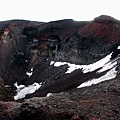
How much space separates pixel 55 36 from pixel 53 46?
10.7 feet

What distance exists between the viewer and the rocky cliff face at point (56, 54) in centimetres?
4094

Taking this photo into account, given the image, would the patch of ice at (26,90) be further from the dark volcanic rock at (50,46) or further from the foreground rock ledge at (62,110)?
the foreground rock ledge at (62,110)

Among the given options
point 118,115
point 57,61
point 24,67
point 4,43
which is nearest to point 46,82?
point 57,61

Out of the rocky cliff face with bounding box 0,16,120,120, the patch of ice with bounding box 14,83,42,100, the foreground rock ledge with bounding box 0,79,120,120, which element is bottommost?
the patch of ice with bounding box 14,83,42,100

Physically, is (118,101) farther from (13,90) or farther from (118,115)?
(13,90)

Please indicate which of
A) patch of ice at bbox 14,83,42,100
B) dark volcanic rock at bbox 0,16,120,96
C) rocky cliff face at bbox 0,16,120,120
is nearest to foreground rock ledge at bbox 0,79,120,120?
rocky cliff face at bbox 0,16,120,120

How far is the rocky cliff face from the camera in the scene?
40.9 meters

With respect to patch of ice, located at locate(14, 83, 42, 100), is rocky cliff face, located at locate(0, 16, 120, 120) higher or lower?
higher

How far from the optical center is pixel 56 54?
60.7 meters

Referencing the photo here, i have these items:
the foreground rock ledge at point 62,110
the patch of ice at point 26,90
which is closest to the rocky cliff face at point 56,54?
the patch of ice at point 26,90

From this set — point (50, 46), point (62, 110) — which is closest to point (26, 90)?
point (50, 46)

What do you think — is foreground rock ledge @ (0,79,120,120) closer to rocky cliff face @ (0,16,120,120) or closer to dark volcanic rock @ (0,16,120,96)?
rocky cliff face @ (0,16,120,120)

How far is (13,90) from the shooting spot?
51969mm

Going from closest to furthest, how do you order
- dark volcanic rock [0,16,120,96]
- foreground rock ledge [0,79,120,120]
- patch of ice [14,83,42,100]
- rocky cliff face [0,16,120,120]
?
foreground rock ledge [0,79,120,120] < rocky cliff face [0,16,120,120] < patch of ice [14,83,42,100] < dark volcanic rock [0,16,120,96]
